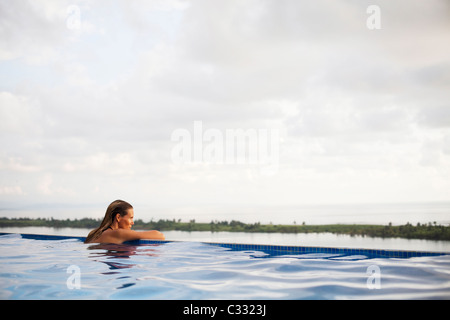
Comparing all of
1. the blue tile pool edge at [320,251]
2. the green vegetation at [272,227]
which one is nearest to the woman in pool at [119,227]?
the blue tile pool edge at [320,251]

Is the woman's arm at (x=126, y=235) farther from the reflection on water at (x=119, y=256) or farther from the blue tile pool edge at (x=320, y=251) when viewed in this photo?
the blue tile pool edge at (x=320, y=251)

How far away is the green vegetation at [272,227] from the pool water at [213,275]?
15.3 meters

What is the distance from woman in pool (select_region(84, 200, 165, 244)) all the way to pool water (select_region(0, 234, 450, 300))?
131 mm

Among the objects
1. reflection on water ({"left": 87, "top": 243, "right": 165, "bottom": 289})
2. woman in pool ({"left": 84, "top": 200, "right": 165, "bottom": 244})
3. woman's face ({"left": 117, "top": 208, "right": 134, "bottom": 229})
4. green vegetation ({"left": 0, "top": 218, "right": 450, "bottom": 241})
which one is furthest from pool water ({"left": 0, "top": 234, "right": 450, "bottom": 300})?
green vegetation ({"left": 0, "top": 218, "right": 450, "bottom": 241})

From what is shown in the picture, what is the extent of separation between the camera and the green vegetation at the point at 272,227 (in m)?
18.9

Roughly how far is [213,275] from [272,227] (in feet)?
65.0

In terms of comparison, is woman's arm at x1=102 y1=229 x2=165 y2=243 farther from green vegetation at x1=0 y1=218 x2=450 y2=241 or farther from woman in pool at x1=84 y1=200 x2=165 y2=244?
green vegetation at x1=0 y1=218 x2=450 y2=241

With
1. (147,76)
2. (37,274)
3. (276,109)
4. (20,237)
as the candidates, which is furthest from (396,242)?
(37,274)

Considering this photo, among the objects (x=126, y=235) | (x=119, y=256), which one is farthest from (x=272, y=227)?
(x=119, y=256)

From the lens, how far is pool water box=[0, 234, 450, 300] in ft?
10.9

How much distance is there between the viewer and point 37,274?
4.27m
